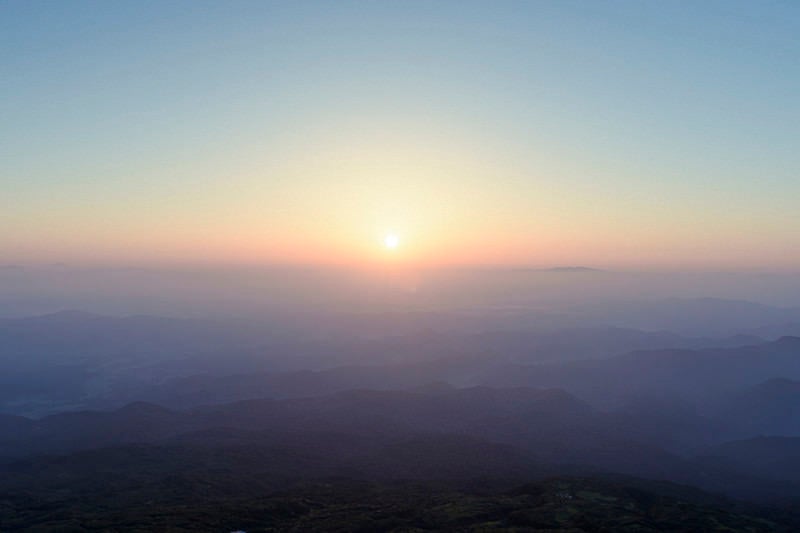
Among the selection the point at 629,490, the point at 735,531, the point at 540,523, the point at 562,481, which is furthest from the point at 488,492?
the point at 735,531

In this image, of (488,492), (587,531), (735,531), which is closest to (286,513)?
(488,492)

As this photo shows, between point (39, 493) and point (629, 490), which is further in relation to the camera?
point (39, 493)

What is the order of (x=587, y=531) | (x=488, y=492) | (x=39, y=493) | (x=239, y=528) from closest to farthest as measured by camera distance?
(x=587, y=531), (x=239, y=528), (x=488, y=492), (x=39, y=493)

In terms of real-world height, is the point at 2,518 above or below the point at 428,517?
below

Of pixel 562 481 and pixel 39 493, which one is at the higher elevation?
pixel 562 481

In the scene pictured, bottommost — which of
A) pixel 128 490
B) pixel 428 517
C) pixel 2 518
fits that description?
pixel 128 490

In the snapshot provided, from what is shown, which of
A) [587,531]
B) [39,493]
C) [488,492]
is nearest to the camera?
[587,531]

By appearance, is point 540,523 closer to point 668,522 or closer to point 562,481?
point 668,522

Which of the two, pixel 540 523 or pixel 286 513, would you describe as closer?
pixel 540 523

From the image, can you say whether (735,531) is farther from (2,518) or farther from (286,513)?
(2,518)
